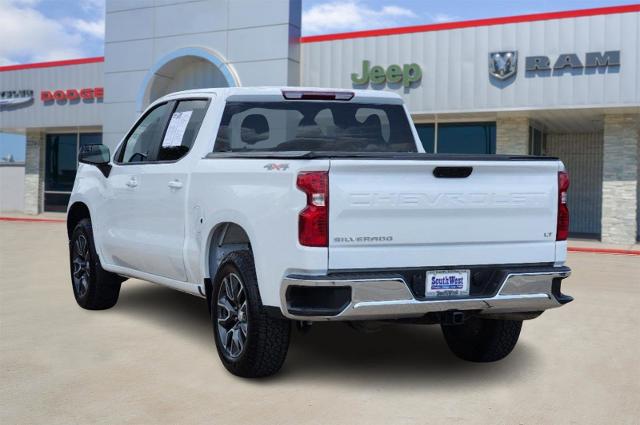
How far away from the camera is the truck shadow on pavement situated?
552cm

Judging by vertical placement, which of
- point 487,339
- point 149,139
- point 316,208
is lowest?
point 487,339

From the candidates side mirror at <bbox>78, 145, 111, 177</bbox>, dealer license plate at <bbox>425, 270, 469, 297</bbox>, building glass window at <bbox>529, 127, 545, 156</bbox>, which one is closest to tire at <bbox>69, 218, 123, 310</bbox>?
side mirror at <bbox>78, 145, 111, 177</bbox>

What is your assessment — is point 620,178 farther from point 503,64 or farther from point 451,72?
point 451,72

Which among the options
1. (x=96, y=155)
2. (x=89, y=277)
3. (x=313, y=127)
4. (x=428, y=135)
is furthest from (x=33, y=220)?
(x=313, y=127)

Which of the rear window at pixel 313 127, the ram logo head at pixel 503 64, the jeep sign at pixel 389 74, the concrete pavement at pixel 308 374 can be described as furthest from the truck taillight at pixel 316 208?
the jeep sign at pixel 389 74

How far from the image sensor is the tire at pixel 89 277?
26.1ft

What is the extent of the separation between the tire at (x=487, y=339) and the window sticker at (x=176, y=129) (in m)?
2.82

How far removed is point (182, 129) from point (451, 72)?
15696 mm

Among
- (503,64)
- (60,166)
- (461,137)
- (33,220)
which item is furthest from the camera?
(60,166)

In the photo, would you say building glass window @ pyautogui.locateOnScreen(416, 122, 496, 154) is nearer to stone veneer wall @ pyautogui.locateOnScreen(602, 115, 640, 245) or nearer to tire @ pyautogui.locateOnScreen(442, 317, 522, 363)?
stone veneer wall @ pyautogui.locateOnScreen(602, 115, 640, 245)

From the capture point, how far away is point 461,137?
2275 cm

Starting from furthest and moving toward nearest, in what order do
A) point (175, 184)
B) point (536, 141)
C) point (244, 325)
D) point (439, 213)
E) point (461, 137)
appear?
point (536, 141), point (461, 137), point (175, 184), point (244, 325), point (439, 213)

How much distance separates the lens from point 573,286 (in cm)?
1098

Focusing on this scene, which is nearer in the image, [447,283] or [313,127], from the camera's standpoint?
[447,283]
